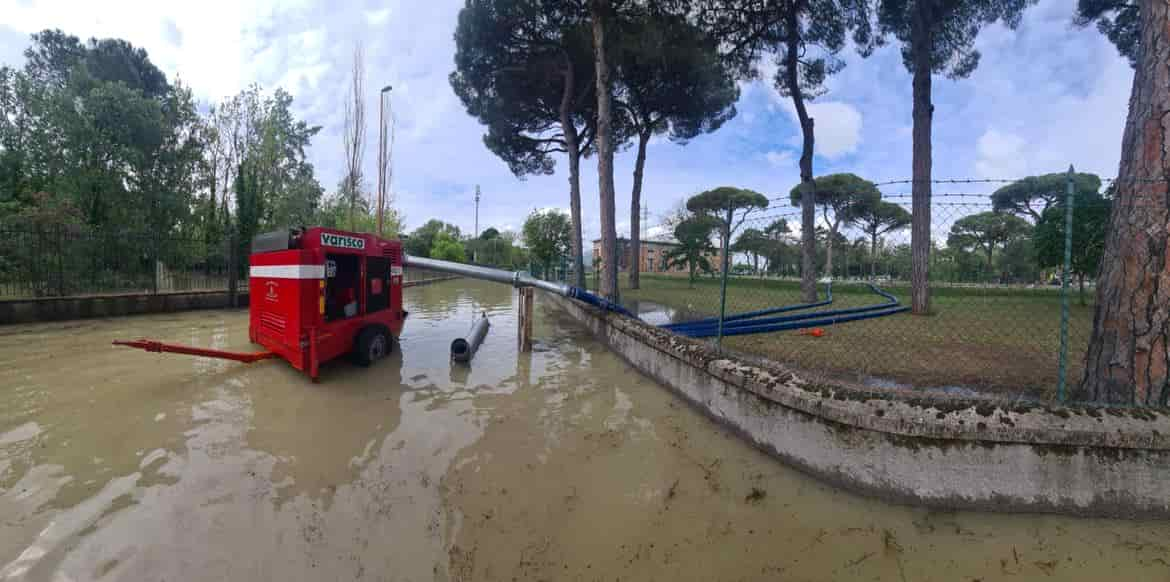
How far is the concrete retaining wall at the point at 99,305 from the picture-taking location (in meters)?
8.27

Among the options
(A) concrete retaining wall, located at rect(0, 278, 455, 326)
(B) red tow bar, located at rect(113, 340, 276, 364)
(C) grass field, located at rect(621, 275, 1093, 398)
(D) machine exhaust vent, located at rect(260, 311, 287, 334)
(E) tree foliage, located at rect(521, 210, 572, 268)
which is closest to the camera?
(C) grass field, located at rect(621, 275, 1093, 398)

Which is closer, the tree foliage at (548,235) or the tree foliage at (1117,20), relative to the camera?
the tree foliage at (1117,20)

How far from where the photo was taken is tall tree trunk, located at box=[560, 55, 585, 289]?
42.4ft

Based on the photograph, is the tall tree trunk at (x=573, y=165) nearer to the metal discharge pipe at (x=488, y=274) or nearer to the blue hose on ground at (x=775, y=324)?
the metal discharge pipe at (x=488, y=274)

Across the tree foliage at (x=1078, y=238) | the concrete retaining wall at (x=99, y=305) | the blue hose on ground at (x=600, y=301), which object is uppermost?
the tree foliage at (x=1078, y=238)

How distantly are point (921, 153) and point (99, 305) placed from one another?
18.3 m

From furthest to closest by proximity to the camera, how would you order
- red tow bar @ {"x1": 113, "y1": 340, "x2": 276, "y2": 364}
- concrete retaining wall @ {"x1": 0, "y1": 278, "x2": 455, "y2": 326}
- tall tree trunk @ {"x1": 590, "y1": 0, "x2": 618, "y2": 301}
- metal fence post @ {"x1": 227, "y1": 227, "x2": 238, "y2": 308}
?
metal fence post @ {"x1": 227, "y1": 227, "x2": 238, "y2": 308}
tall tree trunk @ {"x1": 590, "y1": 0, "x2": 618, "y2": 301}
concrete retaining wall @ {"x1": 0, "y1": 278, "x2": 455, "y2": 326}
red tow bar @ {"x1": 113, "y1": 340, "x2": 276, "y2": 364}

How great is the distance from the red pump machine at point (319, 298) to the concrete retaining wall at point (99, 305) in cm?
636

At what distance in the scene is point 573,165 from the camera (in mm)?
14609

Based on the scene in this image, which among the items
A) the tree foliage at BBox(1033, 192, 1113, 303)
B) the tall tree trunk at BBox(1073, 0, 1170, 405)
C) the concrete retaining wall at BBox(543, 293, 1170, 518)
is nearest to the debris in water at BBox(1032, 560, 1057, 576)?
the concrete retaining wall at BBox(543, 293, 1170, 518)

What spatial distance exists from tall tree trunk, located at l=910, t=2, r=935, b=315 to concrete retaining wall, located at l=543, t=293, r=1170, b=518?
279 inches

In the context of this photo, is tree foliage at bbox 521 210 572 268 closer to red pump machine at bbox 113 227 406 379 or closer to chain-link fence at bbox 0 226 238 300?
chain-link fence at bbox 0 226 238 300

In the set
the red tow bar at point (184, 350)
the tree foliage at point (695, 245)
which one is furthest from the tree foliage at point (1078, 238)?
the red tow bar at point (184, 350)

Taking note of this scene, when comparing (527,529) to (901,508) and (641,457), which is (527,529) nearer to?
(641,457)
